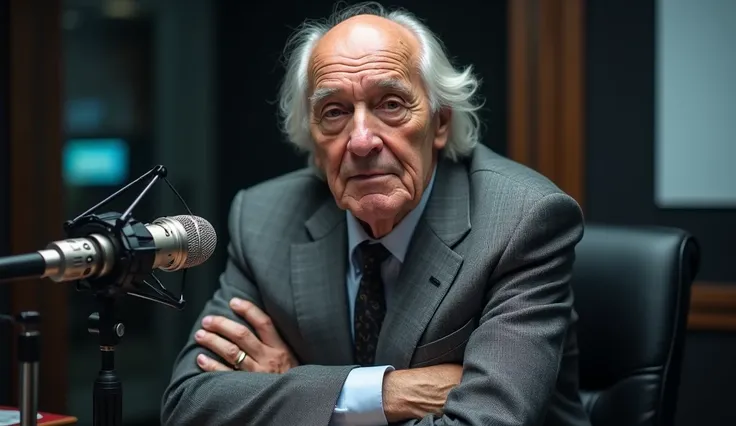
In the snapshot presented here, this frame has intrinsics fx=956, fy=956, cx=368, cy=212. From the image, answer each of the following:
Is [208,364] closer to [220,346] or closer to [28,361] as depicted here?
[220,346]

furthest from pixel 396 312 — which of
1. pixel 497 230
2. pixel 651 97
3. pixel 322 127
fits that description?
pixel 651 97

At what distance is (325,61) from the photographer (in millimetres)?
1937

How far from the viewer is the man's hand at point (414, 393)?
1.75 m

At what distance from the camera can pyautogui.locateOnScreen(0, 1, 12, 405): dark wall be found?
10.3ft

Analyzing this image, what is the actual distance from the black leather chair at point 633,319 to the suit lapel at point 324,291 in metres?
0.51

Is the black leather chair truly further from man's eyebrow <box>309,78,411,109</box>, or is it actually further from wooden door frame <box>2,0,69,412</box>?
wooden door frame <box>2,0,69,412</box>

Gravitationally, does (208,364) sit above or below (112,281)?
below

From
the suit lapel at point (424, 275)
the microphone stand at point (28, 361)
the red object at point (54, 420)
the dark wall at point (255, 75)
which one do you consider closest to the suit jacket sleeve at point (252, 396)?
the suit lapel at point (424, 275)

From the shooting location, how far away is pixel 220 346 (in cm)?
196

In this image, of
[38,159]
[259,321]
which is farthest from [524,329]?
[38,159]

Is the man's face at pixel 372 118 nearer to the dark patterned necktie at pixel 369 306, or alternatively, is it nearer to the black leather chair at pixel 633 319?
the dark patterned necktie at pixel 369 306

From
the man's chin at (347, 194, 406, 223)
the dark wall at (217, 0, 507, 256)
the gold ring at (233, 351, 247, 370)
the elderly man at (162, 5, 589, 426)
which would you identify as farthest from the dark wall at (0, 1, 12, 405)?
the man's chin at (347, 194, 406, 223)

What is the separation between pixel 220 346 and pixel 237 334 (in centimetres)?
4

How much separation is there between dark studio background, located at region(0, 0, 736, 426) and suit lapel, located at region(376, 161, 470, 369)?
681 millimetres
